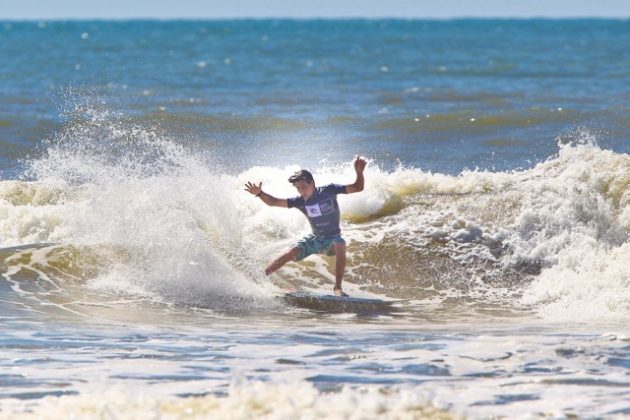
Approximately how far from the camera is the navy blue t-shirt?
36.6ft

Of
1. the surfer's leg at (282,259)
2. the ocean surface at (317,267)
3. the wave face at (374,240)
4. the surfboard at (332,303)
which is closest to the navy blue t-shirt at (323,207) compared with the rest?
the surfer's leg at (282,259)

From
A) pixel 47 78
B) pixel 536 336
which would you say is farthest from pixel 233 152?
pixel 47 78

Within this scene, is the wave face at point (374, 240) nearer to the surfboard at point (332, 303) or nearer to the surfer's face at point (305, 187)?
the surfboard at point (332, 303)

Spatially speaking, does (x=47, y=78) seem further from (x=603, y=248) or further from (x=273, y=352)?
(x=273, y=352)

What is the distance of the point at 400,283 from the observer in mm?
12102

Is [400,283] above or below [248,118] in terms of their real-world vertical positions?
below

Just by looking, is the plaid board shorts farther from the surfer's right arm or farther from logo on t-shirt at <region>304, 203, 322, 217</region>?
the surfer's right arm

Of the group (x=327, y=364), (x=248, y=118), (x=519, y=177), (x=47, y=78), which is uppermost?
(x=47, y=78)

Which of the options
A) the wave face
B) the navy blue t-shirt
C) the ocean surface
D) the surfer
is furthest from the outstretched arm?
the wave face

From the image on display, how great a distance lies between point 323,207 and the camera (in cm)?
1117

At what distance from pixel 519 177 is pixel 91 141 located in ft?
27.9

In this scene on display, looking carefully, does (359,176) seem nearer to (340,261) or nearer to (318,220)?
(318,220)

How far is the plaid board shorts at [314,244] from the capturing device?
1117cm

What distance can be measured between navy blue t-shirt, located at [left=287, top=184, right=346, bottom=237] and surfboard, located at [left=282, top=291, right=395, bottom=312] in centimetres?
69
